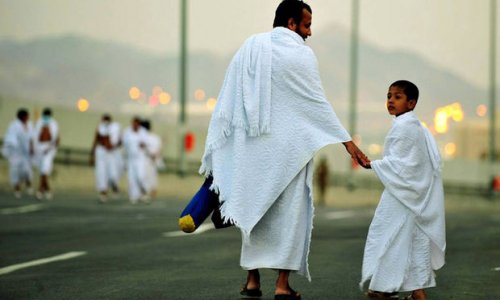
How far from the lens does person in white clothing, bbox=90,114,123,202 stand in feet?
92.9

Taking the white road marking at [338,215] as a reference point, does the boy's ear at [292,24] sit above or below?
above

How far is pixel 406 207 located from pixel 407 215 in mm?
55

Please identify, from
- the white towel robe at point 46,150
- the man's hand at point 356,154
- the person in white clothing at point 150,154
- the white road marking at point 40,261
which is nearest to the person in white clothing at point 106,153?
the person in white clothing at point 150,154

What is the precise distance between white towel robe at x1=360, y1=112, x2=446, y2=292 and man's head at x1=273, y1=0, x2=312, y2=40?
899mm

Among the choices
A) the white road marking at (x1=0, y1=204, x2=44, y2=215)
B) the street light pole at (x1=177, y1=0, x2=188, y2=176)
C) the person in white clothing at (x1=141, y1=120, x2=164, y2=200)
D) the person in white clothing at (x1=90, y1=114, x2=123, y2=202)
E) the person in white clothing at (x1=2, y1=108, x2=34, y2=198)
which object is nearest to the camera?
the white road marking at (x1=0, y1=204, x2=44, y2=215)

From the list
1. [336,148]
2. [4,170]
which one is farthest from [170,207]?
[336,148]

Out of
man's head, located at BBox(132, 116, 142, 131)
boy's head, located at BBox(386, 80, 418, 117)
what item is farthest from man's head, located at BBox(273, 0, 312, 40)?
man's head, located at BBox(132, 116, 142, 131)

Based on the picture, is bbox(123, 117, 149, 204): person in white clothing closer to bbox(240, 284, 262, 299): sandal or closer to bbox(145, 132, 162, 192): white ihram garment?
bbox(145, 132, 162, 192): white ihram garment

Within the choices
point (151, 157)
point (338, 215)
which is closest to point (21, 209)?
point (338, 215)

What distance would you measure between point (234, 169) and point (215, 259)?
3.85 metres

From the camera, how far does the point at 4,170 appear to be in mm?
35438

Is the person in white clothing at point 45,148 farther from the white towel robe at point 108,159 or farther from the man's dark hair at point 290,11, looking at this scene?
the man's dark hair at point 290,11

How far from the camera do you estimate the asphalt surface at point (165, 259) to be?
9492 millimetres

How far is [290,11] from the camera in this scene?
8805mm
